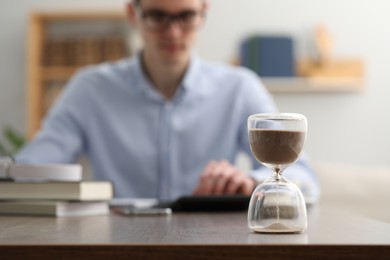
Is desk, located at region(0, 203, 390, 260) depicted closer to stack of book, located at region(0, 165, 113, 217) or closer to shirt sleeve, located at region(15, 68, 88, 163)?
stack of book, located at region(0, 165, 113, 217)

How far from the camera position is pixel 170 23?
86.3 inches

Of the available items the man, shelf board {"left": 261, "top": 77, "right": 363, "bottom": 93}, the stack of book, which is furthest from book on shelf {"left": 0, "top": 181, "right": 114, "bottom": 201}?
shelf board {"left": 261, "top": 77, "right": 363, "bottom": 93}

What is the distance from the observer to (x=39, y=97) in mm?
4730

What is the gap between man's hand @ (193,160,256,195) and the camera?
163 centimetres

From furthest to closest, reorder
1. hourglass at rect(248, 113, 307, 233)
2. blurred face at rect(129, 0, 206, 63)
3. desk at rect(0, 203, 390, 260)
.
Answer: blurred face at rect(129, 0, 206, 63)
hourglass at rect(248, 113, 307, 233)
desk at rect(0, 203, 390, 260)

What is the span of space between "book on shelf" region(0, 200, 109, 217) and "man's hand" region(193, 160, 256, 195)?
305 millimetres

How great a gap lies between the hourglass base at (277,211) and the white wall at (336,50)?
3.76 meters

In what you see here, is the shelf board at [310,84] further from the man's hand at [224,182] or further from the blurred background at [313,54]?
the man's hand at [224,182]

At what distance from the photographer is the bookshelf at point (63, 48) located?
15.2ft

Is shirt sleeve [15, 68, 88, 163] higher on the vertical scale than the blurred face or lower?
lower

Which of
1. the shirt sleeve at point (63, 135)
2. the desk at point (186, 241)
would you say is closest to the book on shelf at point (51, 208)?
the desk at point (186, 241)

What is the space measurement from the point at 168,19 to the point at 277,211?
4.36ft

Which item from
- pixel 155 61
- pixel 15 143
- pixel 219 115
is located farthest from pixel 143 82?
pixel 15 143

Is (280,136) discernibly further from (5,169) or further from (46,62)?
(46,62)
